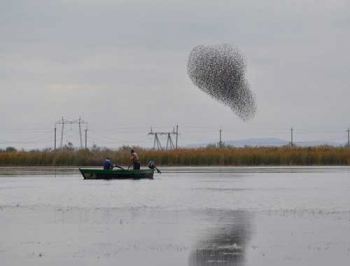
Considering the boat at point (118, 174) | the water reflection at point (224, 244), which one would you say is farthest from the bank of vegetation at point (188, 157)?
the water reflection at point (224, 244)

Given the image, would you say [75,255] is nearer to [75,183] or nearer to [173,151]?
[75,183]

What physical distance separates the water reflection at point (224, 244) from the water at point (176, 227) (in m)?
0.02

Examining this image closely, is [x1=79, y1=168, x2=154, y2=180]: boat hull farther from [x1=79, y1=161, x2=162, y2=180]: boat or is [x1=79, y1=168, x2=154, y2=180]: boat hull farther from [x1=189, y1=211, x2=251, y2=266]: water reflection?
[x1=189, y1=211, x2=251, y2=266]: water reflection

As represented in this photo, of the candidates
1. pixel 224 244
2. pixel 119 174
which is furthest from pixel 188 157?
pixel 224 244

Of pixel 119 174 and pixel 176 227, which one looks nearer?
pixel 176 227

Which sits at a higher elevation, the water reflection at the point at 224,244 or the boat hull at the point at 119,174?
the boat hull at the point at 119,174

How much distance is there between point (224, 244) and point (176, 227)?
10.8 ft

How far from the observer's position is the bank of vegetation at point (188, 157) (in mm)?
67312

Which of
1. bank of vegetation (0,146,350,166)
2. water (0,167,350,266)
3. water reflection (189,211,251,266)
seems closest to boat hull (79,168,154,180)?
water (0,167,350,266)

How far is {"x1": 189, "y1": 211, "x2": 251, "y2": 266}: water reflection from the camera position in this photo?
1558 centimetres

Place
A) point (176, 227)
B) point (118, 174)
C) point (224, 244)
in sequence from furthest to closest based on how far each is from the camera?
point (118, 174), point (176, 227), point (224, 244)

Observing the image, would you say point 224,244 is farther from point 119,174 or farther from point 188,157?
point 188,157

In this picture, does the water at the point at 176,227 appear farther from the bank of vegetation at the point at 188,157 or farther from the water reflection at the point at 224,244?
the bank of vegetation at the point at 188,157

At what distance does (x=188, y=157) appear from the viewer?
67.4 meters
